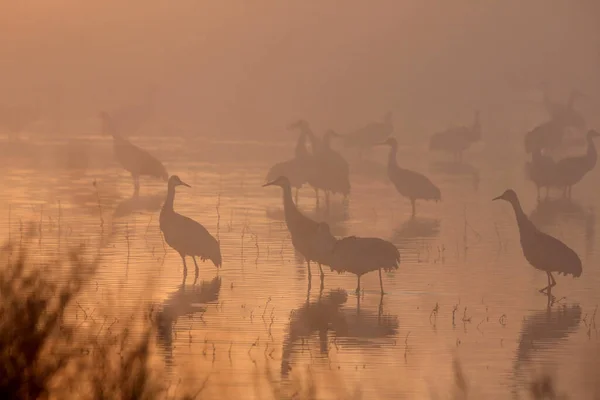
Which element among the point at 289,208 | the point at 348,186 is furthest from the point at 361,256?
the point at 348,186

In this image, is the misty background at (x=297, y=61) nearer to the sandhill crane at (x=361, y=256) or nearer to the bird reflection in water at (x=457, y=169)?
the bird reflection in water at (x=457, y=169)

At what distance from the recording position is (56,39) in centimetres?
7281

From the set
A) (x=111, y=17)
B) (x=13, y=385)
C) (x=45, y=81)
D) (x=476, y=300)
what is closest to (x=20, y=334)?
(x=13, y=385)

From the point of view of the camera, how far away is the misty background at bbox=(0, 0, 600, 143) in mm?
53750

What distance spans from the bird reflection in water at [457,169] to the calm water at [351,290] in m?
2.77

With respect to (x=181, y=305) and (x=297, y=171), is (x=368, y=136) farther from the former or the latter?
(x=181, y=305)

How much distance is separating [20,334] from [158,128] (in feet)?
126

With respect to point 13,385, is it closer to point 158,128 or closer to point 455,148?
point 455,148

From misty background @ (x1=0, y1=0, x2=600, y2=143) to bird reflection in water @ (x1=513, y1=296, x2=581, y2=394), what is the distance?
102 feet

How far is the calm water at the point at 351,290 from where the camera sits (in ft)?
36.3

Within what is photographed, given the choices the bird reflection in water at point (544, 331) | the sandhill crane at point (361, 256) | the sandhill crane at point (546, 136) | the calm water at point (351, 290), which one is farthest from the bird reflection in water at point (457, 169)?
the bird reflection in water at point (544, 331)

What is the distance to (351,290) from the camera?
1448 cm

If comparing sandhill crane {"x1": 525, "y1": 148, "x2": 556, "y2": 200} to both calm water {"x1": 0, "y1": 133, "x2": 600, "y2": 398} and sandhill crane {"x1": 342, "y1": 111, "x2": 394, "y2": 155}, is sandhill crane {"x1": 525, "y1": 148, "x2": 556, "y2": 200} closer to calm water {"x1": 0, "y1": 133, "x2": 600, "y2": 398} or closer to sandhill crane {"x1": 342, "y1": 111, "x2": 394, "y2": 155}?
calm water {"x1": 0, "y1": 133, "x2": 600, "y2": 398}

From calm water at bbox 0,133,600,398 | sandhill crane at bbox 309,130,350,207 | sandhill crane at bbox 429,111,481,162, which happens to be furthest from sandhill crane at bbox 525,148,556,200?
sandhill crane at bbox 429,111,481,162
